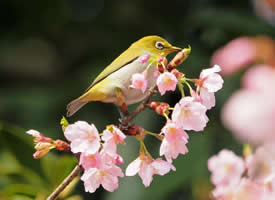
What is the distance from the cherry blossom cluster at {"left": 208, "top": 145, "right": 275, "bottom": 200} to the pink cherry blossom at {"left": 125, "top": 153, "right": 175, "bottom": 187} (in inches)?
4.0

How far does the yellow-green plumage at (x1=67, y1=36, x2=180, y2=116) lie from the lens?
1.78 ft

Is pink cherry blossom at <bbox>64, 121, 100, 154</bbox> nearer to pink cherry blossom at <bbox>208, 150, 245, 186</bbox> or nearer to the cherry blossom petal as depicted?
the cherry blossom petal

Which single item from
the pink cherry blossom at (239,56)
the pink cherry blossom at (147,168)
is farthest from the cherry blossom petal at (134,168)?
the pink cherry blossom at (239,56)

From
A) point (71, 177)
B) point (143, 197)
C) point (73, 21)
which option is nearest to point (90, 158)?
point (71, 177)

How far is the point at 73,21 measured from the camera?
2303 mm

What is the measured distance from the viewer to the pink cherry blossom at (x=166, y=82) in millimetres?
485

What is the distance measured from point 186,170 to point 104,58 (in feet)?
2.40

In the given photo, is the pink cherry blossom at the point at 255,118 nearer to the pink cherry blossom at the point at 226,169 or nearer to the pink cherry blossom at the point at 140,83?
the pink cherry blossom at the point at 140,83

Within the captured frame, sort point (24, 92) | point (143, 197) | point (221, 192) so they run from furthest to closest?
point (24, 92)
point (143, 197)
point (221, 192)

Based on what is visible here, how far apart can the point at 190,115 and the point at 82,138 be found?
11 centimetres

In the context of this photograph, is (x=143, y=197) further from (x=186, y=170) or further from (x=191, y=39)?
(x=191, y=39)

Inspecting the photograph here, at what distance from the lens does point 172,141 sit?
1.67 ft

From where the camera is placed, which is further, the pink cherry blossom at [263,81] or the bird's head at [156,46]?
the bird's head at [156,46]

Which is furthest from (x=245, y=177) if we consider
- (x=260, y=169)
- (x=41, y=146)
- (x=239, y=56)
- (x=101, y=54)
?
(x=101, y=54)
